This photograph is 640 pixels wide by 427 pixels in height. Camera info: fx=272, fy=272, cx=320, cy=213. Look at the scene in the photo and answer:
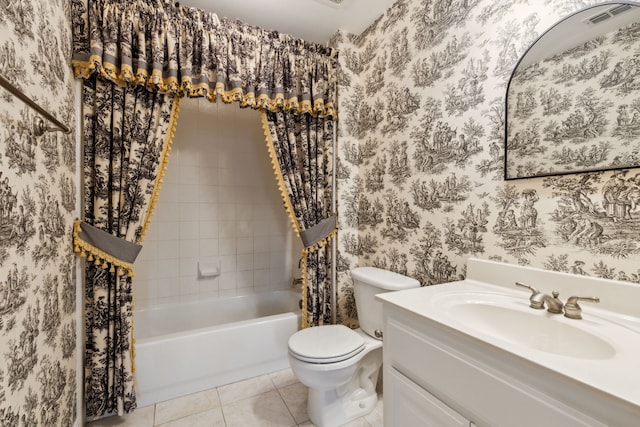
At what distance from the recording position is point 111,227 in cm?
142

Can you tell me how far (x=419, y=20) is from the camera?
1.59 meters

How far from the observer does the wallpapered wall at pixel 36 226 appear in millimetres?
770

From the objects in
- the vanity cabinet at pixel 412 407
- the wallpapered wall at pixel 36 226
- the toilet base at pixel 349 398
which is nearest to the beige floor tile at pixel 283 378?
the toilet base at pixel 349 398

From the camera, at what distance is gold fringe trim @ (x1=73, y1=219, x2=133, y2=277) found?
4.37 ft

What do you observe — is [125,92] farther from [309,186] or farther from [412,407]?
[412,407]

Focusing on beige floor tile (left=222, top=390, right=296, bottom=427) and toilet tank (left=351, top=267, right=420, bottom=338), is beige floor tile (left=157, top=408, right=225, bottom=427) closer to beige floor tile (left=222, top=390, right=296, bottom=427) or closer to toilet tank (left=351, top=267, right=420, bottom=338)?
beige floor tile (left=222, top=390, right=296, bottom=427)

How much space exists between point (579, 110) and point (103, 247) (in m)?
2.14

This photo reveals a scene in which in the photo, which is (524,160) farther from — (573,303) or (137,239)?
(137,239)

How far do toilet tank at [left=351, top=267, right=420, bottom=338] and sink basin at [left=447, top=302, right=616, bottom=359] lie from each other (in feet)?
1.55

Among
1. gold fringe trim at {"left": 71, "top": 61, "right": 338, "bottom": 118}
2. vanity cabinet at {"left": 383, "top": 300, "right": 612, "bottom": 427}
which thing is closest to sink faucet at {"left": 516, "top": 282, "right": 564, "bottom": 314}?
vanity cabinet at {"left": 383, "top": 300, "right": 612, "bottom": 427}

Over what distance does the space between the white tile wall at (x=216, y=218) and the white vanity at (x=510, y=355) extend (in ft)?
5.77

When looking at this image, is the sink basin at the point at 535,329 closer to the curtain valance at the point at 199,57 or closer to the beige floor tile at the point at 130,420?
the curtain valance at the point at 199,57

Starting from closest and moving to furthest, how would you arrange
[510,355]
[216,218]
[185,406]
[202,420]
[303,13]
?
[510,355] → [202,420] → [185,406] → [303,13] → [216,218]

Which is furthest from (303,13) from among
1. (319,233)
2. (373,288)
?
(373,288)
